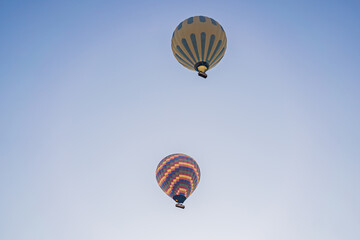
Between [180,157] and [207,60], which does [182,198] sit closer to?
[180,157]

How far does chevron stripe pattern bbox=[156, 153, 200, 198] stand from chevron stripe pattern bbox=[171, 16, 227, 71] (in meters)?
6.58

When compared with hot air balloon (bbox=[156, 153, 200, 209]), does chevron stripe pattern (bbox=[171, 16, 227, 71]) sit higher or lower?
higher

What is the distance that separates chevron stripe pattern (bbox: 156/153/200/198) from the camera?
965 inches

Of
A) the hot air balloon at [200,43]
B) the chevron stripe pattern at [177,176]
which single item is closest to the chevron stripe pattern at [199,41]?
the hot air balloon at [200,43]

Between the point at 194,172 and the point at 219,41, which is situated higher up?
the point at 219,41

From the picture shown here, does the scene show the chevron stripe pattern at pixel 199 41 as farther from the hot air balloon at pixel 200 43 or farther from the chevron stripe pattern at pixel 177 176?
the chevron stripe pattern at pixel 177 176

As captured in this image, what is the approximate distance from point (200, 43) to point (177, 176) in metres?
8.91

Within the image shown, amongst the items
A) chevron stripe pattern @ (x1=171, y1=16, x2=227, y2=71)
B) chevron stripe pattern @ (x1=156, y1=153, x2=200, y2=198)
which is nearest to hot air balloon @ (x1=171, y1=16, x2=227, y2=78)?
chevron stripe pattern @ (x1=171, y1=16, x2=227, y2=71)

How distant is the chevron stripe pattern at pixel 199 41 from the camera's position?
22.5 metres

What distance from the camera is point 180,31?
76.0 ft

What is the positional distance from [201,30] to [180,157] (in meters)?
8.78

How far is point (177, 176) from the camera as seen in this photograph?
80.7 ft

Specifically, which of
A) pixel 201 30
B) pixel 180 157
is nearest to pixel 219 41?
pixel 201 30

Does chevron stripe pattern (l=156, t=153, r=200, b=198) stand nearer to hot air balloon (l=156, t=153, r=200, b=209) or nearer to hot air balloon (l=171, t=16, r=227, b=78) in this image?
hot air balloon (l=156, t=153, r=200, b=209)
